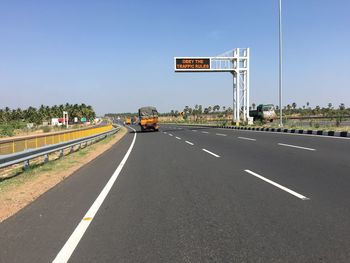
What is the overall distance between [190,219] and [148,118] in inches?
1553

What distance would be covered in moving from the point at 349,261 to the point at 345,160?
9.12 m

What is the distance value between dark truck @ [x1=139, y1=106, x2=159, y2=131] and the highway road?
34.5 meters

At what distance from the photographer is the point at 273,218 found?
605 centimetres

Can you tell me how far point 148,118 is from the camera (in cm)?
4538

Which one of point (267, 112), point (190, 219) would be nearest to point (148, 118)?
point (267, 112)

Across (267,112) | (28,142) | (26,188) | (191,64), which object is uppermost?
(191,64)

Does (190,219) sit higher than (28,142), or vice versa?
(28,142)

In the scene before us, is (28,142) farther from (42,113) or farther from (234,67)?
(42,113)

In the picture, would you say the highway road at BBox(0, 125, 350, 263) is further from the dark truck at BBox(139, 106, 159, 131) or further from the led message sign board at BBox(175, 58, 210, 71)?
the led message sign board at BBox(175, 58, 210, 71)

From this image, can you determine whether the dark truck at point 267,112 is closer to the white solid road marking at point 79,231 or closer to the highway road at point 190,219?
the highway road at point 190,219

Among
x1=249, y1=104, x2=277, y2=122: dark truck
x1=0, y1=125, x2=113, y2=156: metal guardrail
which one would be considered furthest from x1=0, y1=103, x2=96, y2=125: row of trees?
x1=0, y1=125, x2=113, y2=156: metal guardrail

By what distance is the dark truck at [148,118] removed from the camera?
1790 inches

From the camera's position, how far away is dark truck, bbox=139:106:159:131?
149 feet

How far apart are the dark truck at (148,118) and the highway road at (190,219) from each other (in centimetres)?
3446
